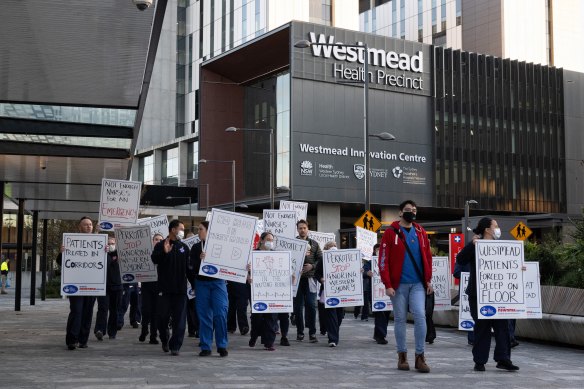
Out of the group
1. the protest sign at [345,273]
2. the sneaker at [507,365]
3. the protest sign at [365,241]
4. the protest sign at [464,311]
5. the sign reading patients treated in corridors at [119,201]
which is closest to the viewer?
the sneaker at [507,365]

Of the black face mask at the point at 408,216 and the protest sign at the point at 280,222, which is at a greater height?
the protest sign at the point at 280,222

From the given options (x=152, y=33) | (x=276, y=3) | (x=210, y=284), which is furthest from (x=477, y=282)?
(x=276, y=3)

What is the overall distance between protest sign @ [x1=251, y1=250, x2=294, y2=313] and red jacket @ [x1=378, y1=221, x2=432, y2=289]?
3.68 m

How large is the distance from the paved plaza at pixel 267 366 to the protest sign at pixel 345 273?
837 mm

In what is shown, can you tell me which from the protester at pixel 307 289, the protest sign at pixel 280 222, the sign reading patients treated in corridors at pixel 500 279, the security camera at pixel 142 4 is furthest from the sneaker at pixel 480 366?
the protest sign at pixel 280 222

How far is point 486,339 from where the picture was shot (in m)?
10.6

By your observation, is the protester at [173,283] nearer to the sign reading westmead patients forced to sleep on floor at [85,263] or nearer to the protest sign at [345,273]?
the sign reading westmead patients forced to sleep on floor at [85,263]

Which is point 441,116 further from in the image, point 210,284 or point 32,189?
point 210,284

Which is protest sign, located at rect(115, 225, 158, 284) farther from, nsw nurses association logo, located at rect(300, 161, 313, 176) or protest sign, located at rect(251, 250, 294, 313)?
nsw nurses association logo, located at rect(300, 161, 313, 176)

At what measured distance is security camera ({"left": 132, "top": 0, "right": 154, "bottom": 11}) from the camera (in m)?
8.85

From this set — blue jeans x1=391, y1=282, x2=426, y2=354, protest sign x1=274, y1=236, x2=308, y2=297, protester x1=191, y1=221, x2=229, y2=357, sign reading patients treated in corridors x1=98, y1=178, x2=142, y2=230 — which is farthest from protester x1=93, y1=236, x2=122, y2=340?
blue jeans x1=391, y1=282, x2=426, y2=354

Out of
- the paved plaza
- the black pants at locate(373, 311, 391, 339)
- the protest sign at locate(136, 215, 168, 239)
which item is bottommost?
the paved plaza

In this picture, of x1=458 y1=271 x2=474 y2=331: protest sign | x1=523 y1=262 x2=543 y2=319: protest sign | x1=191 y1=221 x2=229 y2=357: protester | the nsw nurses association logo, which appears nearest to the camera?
x1=191 y1=221 x2=229 y2=357: protester

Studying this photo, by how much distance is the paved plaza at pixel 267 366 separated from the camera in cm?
936
